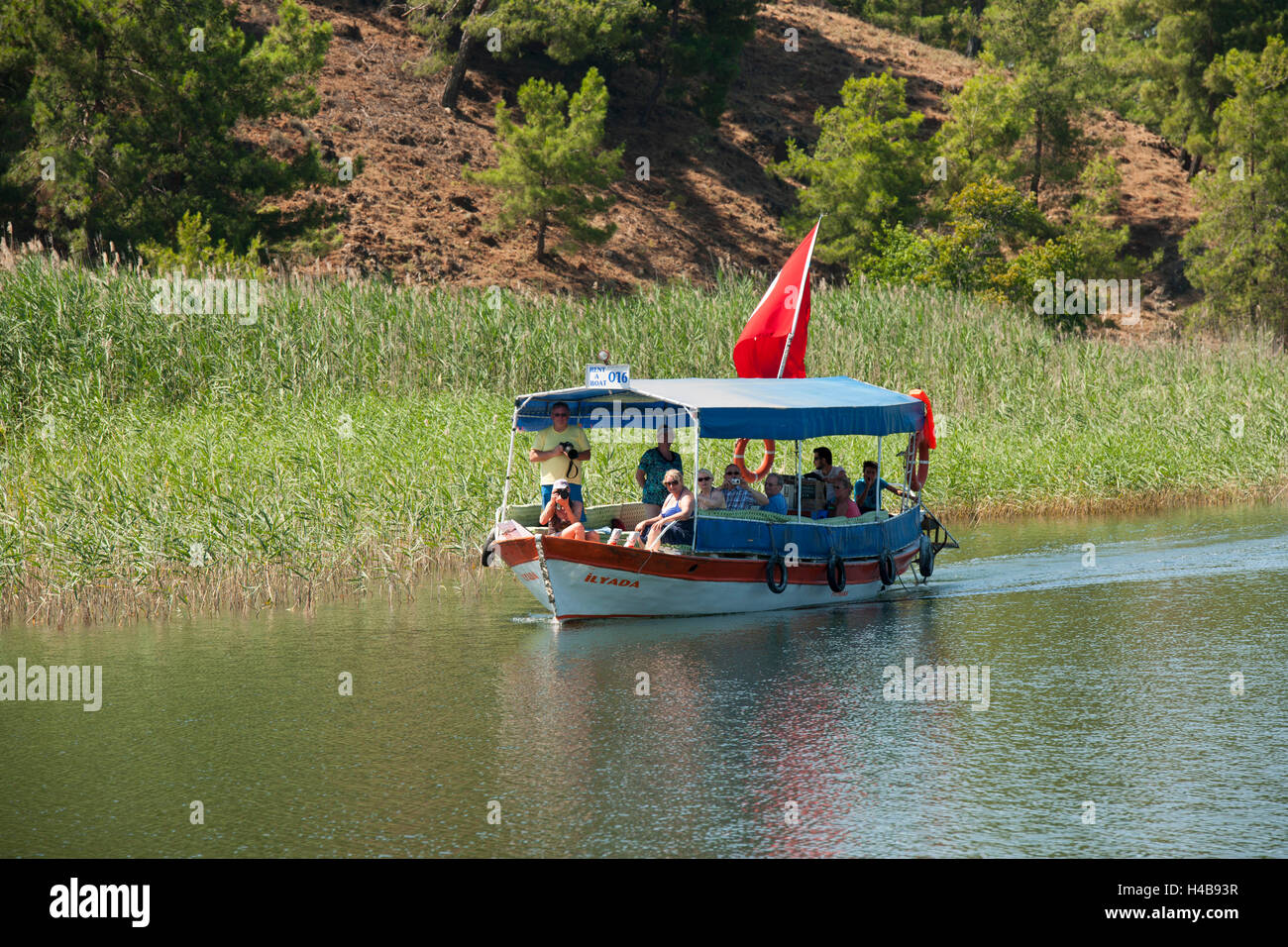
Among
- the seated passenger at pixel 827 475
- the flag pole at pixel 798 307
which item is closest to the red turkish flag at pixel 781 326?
the flag pole at pixel 798 307

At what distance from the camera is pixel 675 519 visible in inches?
640

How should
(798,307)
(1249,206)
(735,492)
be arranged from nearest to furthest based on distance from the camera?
(735,492) → (798,307) → (1249,206)

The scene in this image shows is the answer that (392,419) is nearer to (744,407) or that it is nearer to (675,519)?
(675,519)

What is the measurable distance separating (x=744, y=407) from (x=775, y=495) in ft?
5.92

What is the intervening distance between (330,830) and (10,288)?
16.0 m

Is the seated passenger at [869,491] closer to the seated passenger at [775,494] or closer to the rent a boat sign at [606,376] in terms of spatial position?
the seated passenger at [775,494]

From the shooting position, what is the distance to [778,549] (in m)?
16.9

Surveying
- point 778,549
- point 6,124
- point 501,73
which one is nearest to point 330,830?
point 778,549

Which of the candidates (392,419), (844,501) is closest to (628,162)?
(392,419)

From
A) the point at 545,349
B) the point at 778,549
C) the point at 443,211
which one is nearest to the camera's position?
the point at 778,549

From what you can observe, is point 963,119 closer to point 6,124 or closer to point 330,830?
point 6,124

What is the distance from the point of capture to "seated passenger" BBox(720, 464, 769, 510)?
682 inches

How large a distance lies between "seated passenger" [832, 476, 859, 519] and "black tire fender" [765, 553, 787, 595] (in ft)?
6.56
